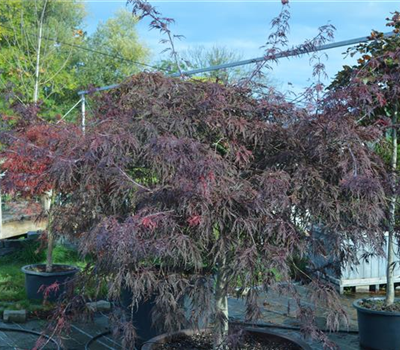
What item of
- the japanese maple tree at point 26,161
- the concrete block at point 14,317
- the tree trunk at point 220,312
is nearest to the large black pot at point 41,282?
the japanese maple tree at point 26,161

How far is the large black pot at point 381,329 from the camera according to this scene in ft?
16.9

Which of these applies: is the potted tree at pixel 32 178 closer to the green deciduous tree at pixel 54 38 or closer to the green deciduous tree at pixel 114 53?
the green deciduous tree at pixel 54 38

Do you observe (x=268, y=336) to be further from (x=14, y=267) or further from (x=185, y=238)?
(x=14, y=267)

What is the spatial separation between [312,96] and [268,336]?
1.71m

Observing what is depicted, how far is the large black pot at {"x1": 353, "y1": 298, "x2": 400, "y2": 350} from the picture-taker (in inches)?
203

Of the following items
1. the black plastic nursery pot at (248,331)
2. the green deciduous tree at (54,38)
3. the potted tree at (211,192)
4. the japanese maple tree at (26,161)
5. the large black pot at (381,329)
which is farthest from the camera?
the green deciduous tree at (54,38)

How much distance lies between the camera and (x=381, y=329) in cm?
518

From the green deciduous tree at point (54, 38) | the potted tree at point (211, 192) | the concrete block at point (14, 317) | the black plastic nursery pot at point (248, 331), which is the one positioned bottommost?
the concrete block at point (14, 317)

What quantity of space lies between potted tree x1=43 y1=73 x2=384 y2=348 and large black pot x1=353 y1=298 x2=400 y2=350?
5.87ft

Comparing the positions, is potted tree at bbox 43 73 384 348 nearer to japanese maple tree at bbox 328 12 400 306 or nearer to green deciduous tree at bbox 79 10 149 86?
japanese maple tree at bbox 328 12 400 306

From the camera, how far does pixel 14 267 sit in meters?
8.59

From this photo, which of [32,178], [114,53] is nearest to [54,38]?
[114,53]

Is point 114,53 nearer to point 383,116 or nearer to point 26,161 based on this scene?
point 26,161

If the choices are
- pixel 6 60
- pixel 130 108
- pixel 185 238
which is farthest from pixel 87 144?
pixel 6 60
